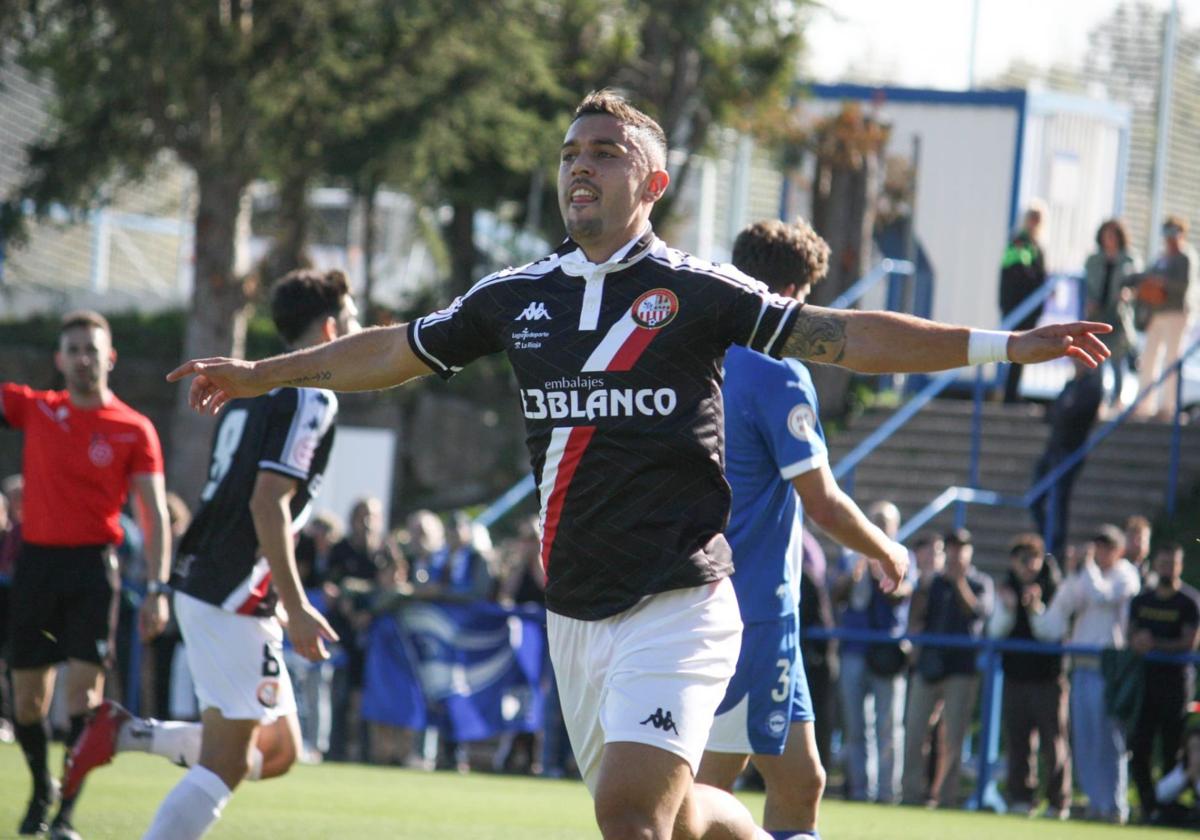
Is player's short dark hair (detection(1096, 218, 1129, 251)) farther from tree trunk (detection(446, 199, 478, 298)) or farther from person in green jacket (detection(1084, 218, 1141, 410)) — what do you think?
tree trunk (detection(446, 199, 478, 298))

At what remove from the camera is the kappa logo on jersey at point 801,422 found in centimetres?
632

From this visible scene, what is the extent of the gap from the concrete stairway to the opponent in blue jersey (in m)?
12.4

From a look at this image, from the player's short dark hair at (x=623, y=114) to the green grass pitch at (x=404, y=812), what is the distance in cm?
481

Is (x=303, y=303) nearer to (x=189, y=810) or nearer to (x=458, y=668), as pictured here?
(x=189, y=810)

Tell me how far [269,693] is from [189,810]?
0.59 meters

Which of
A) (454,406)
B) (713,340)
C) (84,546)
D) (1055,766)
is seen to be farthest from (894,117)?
(713,340)

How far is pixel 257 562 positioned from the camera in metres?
7.10

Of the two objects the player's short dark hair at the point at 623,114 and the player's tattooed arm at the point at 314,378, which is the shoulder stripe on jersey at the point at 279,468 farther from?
the player's short dark hair at the point at 623,114

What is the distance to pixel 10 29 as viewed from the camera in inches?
777

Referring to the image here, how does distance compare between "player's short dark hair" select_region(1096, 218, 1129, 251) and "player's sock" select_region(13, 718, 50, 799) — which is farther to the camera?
"player's short dark hair" select_region(1096, 218, 1129, 251)

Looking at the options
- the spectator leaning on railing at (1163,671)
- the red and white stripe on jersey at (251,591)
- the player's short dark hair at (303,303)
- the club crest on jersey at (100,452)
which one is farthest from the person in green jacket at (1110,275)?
the red and white stripe on jersey at (251,591)

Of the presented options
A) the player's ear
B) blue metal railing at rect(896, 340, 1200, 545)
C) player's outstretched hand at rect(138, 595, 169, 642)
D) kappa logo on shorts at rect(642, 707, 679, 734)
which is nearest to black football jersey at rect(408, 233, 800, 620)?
the player's ear

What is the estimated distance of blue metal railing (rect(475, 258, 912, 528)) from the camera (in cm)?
1886

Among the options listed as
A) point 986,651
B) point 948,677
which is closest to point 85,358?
point 948,677
